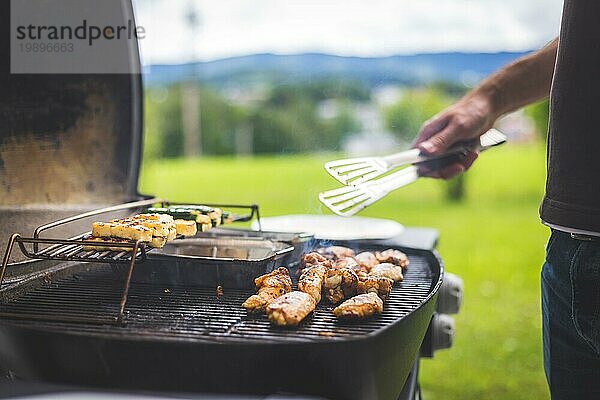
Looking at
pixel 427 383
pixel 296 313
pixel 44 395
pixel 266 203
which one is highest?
pixel 296 313

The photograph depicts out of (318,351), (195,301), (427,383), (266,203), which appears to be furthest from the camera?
(266,203)

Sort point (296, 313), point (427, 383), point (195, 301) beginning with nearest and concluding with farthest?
point (296, 313)
point (195, 301)
point (427, 383)

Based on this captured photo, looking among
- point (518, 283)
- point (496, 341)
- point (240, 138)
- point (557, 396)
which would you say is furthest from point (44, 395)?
point (240, 138)

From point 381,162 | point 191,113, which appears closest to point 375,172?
point 381,162

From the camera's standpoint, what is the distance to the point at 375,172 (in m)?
1.90

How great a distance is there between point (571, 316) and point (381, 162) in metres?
0.63

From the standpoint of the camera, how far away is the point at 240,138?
9.66 m

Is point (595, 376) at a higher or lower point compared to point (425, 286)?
lower

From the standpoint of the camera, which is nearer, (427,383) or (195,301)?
(195,301)

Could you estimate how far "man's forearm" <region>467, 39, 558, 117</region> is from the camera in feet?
6.89

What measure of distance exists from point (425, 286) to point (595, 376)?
18.0 inches

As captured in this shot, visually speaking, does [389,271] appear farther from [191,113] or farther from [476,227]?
[191,113]

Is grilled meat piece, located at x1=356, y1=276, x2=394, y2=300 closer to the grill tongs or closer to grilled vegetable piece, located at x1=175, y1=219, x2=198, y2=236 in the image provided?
the grill tongs

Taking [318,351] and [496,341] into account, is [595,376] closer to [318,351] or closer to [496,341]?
[318,351]
